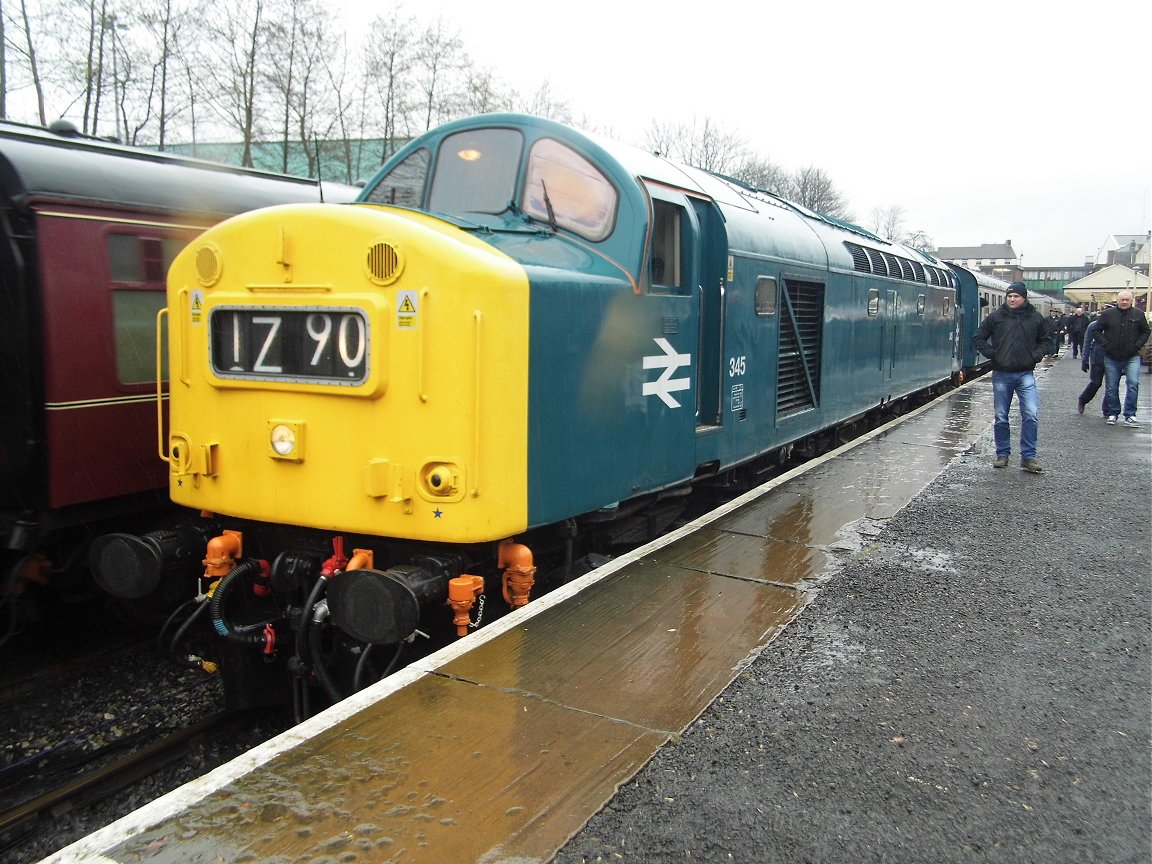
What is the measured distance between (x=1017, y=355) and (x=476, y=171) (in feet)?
19.3

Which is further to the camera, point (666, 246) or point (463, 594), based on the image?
point (666, 246)

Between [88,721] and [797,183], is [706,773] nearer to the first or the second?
[88,721]

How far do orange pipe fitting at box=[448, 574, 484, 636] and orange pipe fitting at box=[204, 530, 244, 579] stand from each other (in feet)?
3.98

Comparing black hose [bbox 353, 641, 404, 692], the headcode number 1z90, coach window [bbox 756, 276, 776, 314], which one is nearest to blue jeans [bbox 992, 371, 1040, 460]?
coach window [bbox 756, 276, 776, 314]

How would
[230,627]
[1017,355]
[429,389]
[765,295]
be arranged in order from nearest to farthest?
[429,389]
[230,627]
[765,295]
[1017,355]

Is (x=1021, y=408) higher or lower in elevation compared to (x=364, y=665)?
higher

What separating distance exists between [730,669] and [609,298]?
190 centimetres

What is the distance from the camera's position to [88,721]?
4879 mm

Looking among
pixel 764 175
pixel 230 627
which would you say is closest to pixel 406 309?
pixel 230 627

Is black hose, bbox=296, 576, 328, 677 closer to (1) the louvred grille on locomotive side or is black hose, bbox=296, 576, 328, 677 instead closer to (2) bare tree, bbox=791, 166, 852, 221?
(1) the louvred grille on locomotive side

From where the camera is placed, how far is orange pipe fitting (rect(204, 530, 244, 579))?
429 centimetres

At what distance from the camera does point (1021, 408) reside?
8.17 m

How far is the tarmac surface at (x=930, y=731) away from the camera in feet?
8.51

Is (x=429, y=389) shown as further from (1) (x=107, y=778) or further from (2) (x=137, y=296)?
(2) (x=137, y=296)
